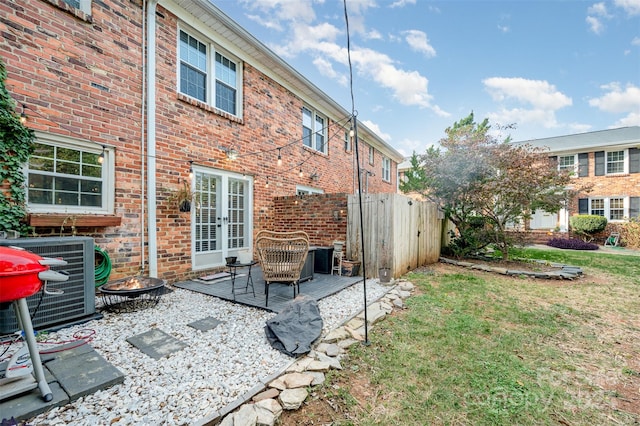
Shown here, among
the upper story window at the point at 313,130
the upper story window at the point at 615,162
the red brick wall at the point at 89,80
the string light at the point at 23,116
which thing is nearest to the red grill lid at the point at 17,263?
the red brick wall at the point at 89,80

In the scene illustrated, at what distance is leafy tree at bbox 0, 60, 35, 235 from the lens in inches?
126

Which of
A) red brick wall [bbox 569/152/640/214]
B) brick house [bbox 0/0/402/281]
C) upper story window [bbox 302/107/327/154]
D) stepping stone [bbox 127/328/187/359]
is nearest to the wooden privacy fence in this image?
brick house [bbox 0/0/402/281]

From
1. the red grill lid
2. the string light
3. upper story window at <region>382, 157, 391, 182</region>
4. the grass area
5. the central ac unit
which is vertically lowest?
the grass area

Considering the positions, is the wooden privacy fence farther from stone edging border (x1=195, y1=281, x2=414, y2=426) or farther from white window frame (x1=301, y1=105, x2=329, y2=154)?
white window frame (x1=301, y1=105, x2=329, y2=154)

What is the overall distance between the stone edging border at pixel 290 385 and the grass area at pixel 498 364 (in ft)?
0.58

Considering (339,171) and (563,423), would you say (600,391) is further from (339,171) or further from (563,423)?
(339,171)

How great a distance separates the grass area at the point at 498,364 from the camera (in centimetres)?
186

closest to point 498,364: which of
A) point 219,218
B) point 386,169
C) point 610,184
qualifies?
point 219,218

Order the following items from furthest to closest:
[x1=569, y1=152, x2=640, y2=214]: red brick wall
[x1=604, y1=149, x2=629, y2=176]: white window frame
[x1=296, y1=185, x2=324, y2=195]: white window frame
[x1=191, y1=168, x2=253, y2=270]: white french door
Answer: [x1=604, y1=149, x2=629, y2=176]: white window frame, [x1=569, y1=152, x2=640, y2=214]: red brick wall, [x1=296, y1=185, x2=324, y2=195]: white window frame, [x1=191, y1=168, x2=253, y2=270]: white french door

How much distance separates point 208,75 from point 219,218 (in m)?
3.19

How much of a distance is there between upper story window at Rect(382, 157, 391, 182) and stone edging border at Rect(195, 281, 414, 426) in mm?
12880

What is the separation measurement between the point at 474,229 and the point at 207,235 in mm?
7815

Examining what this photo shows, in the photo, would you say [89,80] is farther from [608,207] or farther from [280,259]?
[608,207]

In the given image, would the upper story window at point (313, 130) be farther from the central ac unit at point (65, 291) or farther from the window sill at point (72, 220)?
the central ac unit at point (65, 291)
